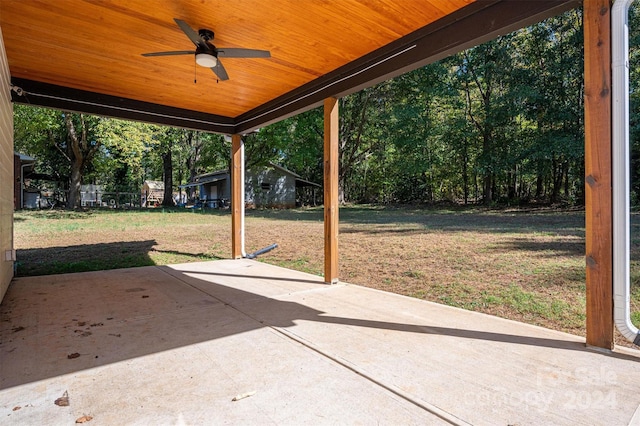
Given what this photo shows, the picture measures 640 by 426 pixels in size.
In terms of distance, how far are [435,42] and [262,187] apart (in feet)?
68.2

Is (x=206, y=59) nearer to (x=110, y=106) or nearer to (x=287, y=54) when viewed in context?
(x=287, y=54)

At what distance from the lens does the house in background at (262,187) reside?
2267 cm

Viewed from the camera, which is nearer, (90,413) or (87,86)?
(90,413)

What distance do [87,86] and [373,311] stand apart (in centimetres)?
458

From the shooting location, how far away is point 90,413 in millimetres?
1594

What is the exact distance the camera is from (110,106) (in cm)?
487

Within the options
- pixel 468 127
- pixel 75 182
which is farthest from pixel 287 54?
pixel 468 127

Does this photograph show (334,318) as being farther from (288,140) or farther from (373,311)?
(288,140)

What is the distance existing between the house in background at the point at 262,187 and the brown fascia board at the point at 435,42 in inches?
727

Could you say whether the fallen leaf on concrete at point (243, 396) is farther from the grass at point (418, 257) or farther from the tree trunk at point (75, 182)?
the tree trunk at point (75, 182)

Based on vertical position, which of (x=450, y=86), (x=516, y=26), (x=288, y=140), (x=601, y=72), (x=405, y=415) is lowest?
Result: (x=405, y=415)

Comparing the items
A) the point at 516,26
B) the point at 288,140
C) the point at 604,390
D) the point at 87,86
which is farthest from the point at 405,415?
the point at 288,140

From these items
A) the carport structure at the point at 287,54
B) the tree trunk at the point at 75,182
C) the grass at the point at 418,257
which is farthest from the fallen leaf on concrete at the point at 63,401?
the tree trunk at the point at 75,182

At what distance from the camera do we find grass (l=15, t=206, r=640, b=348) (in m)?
3.72
